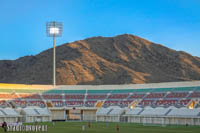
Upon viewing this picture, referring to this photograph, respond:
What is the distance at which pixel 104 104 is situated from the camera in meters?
101

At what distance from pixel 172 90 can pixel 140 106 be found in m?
11.3

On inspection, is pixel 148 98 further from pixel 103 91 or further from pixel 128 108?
pixel 103 91

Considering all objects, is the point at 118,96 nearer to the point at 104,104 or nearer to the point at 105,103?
A: the point at 105,103

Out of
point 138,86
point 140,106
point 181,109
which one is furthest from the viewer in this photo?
point 138,86

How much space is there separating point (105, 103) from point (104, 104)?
2.04ft

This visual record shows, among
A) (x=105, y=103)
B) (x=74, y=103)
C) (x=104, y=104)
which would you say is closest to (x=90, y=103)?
(x=104, y=104)

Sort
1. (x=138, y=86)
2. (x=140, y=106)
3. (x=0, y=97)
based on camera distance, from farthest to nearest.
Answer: (x=138, y=86), (x=0, y=97), (x=140, y=106)

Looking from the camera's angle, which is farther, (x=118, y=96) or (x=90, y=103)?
(x=118, y=96)

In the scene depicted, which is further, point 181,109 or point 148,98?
point 148,98

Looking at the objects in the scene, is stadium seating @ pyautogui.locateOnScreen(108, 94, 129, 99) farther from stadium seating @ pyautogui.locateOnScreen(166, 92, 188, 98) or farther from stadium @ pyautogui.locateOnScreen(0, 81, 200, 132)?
stadium seating @ pyautogui.locateOnScreen(166, 92, 188, 98)

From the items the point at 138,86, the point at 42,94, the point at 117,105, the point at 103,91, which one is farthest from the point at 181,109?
the point at 42,94

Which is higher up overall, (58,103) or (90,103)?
(58,103)

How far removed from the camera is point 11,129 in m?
53.6

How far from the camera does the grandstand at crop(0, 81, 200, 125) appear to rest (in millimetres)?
81812
